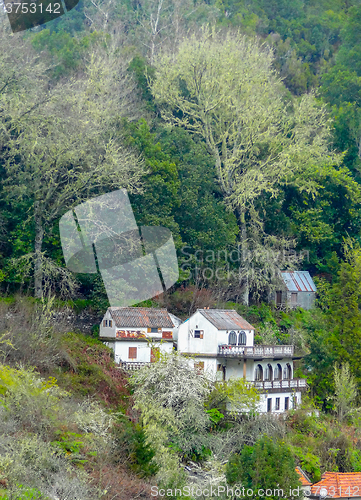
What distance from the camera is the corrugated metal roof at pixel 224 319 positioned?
34747 mm

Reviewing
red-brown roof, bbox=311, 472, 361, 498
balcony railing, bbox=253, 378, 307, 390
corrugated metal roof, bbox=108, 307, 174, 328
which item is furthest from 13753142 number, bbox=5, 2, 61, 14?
red-brown roof, bbox=311, 472, 361, 498

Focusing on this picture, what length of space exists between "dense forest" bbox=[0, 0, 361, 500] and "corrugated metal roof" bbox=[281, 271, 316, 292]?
66 cm

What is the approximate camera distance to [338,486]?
28.6m

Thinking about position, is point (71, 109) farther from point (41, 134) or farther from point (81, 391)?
point (81, 391)

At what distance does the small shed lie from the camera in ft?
152

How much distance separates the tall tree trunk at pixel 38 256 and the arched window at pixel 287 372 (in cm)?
1283

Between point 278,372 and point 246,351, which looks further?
point 278,372

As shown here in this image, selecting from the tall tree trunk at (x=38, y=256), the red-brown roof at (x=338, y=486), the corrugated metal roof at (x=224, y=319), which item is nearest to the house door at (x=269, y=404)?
the corrugated metal roof at (x=224, y=319)

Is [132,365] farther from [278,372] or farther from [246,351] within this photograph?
[278,372]

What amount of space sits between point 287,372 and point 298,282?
467 inches

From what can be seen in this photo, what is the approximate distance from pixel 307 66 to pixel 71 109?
39036 mm

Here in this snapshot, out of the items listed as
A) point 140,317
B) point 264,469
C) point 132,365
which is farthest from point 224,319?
point 264,469

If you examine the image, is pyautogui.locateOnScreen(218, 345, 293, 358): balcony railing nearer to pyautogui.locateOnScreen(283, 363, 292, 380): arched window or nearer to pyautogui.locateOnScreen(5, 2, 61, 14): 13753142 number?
pyautogui.locateOnScreen(283, 363, 292, 380): arched window

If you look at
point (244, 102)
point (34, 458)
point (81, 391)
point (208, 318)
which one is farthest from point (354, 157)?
point (34, 458)
